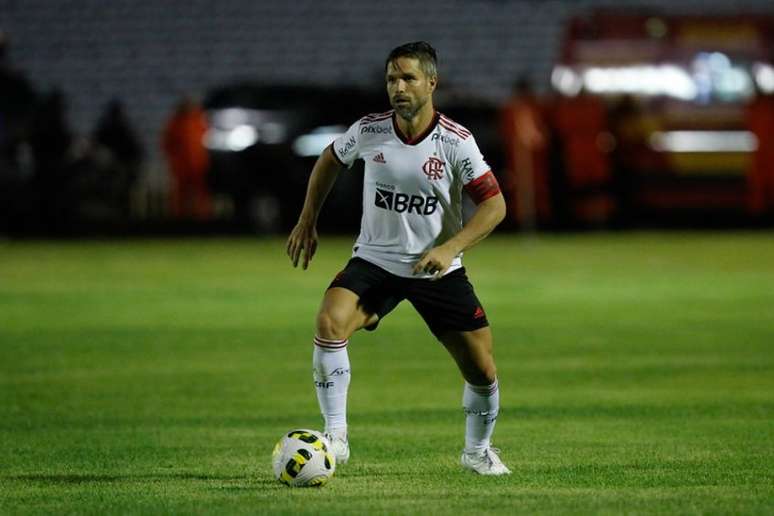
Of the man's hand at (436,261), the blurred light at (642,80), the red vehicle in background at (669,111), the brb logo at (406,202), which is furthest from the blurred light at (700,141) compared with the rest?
the man's hand at (436,261)

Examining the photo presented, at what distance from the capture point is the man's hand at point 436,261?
301 inches

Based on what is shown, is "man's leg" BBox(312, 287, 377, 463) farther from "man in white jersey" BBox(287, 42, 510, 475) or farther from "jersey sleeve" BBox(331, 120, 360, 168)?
"jersey sleeve" BBox(331, 120, 360, 168)

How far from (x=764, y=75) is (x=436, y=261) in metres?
22.3

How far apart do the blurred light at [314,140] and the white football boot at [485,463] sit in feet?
65.7

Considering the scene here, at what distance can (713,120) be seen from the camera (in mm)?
27906

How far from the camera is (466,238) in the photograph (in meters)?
7.80

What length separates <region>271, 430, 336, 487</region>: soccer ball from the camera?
25.1 feet

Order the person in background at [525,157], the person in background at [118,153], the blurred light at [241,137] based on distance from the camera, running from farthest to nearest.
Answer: the person in background at [118,153], the blurred light at [241,137], the person in background at [525,157]

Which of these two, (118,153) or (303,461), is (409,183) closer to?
(303,461)

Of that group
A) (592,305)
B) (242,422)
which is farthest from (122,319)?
(242,422)

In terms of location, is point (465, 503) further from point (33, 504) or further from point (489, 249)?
point (489, 249)

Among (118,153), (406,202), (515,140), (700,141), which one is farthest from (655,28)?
(406,202)

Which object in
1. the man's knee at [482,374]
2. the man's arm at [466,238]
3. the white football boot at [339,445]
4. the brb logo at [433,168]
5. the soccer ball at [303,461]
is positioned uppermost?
the brb logo at [433,168]

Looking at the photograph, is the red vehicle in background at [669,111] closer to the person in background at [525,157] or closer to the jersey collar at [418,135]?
the person in background at [525,157]
